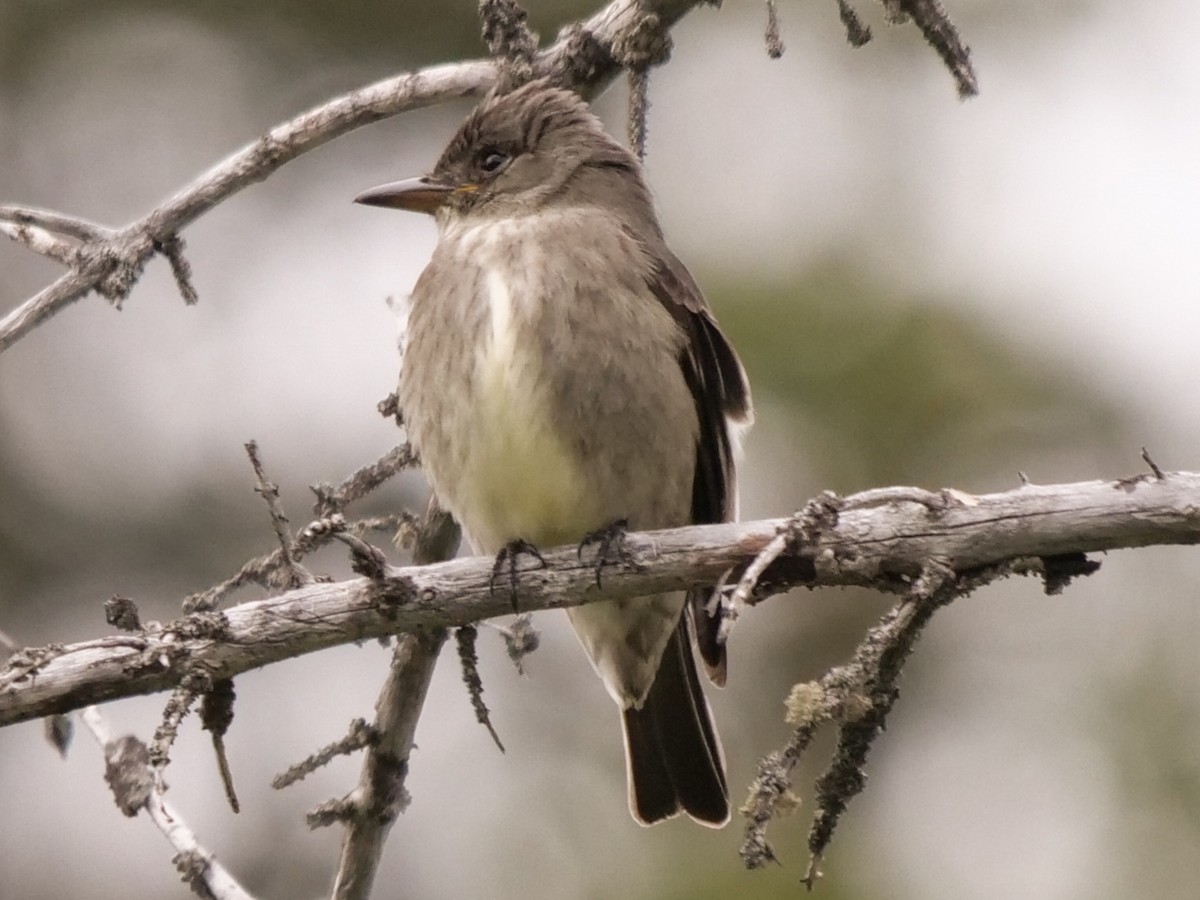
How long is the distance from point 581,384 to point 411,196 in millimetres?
1076

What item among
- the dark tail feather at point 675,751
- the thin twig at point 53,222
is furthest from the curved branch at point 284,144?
the dark tail feather at point 675,751

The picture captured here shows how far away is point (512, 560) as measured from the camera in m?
3.82

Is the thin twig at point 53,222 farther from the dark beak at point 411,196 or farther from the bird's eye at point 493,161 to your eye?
the bird's eye at point 493,161

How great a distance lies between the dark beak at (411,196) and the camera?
512cm

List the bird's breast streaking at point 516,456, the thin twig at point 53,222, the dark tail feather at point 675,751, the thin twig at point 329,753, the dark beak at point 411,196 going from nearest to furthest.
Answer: the thin twig at point 329,753, the thin twig at point 53,222, the bird's breast streaking at point 516,456, the dark tail feather at point 675,751, the dark beak at point 411,196

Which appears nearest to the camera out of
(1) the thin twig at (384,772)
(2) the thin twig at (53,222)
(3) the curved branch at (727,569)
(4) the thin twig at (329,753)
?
(3) the curved branch at (727,569)

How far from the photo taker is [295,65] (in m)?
8.21

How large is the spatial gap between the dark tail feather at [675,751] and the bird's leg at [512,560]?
3.31 feet

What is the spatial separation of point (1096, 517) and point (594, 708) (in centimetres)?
405

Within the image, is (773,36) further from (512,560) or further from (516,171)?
(516,171)

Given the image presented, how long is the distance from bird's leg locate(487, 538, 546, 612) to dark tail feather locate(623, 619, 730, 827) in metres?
1.01

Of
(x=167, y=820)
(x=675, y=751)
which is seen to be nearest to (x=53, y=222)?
(x=167, y=820)

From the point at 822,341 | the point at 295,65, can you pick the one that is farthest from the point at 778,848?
the point at 295,65

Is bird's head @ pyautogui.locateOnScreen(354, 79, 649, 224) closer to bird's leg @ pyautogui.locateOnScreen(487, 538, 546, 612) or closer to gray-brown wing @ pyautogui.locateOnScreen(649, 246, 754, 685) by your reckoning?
gray-brown wing @ pyautogui.locateOnScreen(649, 246, 754, 685)
